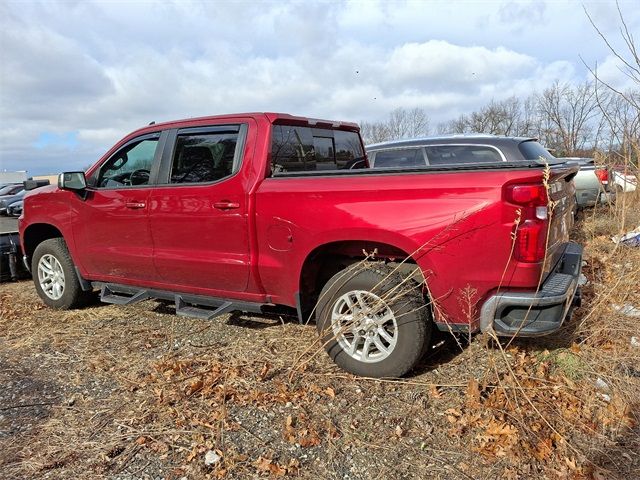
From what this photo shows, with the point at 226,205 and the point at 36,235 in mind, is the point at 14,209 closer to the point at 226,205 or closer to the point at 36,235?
the point at 36,235

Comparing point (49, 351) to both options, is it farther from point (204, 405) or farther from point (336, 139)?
point (336, 139)

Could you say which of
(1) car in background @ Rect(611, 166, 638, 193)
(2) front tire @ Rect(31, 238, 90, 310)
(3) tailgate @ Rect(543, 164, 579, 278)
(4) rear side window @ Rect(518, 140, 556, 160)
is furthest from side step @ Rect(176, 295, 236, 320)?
(4) rear side window @ Rect(518, 140, 556, 160)

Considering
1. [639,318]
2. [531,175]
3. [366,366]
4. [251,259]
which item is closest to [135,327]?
[251,259]

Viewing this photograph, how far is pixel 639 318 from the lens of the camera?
4.26m

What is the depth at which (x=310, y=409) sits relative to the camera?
321 centimetres

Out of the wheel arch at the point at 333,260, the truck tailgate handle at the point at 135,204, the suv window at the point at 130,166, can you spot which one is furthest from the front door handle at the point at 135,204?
the wheel arch at the point at 333,260

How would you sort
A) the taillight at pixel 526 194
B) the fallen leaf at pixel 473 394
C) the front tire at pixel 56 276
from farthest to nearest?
the front tire at pixel 56 276 < the fallen leaf at pixel 473 394 < the taillight at pixel 526 194

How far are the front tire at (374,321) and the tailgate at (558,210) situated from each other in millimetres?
913

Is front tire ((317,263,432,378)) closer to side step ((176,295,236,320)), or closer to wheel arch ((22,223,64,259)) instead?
side step ((176,295,236,320))

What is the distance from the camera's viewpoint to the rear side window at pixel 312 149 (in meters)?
4.09

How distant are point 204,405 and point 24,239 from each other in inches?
153

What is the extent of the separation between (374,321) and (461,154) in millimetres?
4367

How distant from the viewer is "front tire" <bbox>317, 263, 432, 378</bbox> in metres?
3.34

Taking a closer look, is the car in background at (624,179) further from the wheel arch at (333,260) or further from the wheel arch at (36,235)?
the wheel arch at (36,235)
